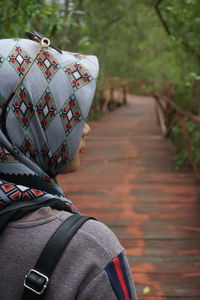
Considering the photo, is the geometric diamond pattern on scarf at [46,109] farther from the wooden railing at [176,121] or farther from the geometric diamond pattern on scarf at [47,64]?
the wooden railing at [176,121]

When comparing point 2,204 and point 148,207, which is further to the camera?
point 148,207

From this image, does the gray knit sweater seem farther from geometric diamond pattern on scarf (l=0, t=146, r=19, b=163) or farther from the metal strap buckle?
geometric diamond pattern on scarf (l=0, t=146, r=19, b=163)

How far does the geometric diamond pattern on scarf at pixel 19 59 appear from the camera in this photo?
1.14 meters

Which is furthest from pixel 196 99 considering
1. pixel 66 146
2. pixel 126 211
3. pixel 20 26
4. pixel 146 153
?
pixel 66 146

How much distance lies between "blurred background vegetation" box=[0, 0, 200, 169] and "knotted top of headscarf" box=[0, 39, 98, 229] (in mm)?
2627

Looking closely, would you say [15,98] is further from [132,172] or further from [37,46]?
[132,172]

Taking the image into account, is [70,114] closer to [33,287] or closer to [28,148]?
[28,148]

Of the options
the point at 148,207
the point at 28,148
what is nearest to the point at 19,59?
the point at 28,148

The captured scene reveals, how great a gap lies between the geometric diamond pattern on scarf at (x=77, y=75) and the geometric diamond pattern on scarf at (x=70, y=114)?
0.04m

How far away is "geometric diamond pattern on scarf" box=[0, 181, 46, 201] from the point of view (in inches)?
40.2

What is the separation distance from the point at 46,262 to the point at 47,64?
521 millimetres

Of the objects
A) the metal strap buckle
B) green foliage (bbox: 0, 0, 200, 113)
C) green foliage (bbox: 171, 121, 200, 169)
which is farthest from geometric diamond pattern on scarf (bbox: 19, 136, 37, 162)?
green foliage (bbox: 171, 121, 200, 169)

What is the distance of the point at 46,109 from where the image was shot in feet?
3.82

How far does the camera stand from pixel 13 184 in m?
1.05
